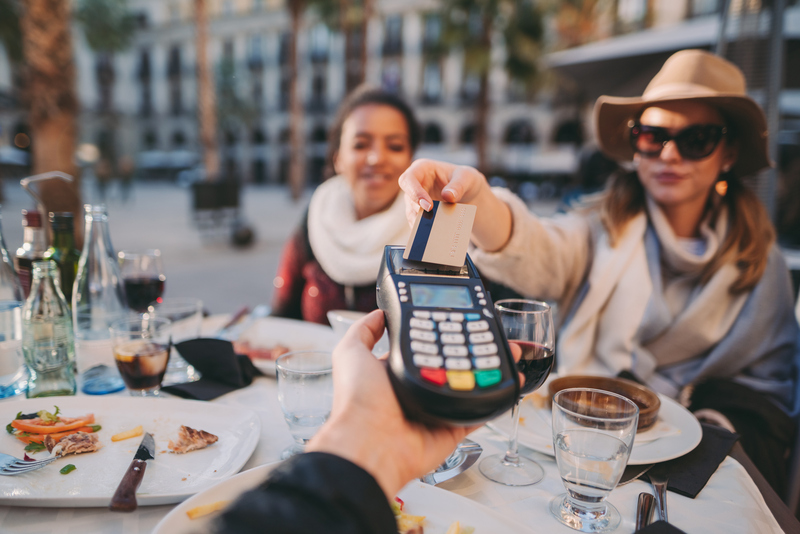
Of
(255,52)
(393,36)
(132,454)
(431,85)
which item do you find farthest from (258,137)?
(132,454)

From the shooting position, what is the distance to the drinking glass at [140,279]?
5.22ft

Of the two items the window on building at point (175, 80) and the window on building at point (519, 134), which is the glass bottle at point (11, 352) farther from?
the window on building at point (175, 80)

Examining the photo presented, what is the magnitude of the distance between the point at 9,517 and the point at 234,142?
39137 mm

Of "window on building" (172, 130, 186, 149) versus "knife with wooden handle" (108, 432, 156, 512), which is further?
"window on building" (172, 130, 186, 149)

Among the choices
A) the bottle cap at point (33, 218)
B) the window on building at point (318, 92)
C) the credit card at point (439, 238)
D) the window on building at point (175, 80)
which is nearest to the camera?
the credit card at point (439, 238)

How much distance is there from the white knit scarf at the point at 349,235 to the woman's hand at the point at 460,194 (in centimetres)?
63

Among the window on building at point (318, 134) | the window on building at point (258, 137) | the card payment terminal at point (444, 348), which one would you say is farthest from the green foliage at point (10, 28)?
the window on building at point (258, 137)

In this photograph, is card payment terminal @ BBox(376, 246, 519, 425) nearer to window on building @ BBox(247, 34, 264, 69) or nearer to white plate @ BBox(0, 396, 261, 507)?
white plate @ BBox(0, 396, 261, 507)

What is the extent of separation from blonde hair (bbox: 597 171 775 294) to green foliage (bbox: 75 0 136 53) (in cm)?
2735

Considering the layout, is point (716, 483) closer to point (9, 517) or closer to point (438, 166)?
point (438, 166)

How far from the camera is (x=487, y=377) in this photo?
720 mm

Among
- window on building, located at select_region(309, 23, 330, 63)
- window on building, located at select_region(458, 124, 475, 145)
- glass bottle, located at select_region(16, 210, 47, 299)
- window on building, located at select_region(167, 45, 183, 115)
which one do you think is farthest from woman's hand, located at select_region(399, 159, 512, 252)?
window on building, located at select_region(167, 45, 183, 115)

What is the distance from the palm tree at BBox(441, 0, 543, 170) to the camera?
11680 millimetres

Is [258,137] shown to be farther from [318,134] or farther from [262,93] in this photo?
[318,134]
